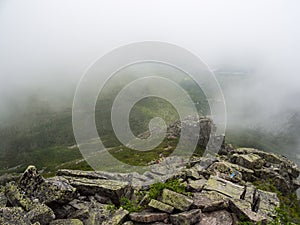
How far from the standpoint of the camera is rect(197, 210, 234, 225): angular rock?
19203 mm

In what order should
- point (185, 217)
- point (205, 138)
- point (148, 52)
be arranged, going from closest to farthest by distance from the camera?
1. point (185, 217)
2. point (148, 52)
3. point (205, 138)

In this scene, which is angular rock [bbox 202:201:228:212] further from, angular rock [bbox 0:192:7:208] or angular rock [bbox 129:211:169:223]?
angular rock [bbox 0:192:7:208]

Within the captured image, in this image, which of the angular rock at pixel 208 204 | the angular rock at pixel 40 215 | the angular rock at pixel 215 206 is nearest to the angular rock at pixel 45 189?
the angular rock at pixel 40 215

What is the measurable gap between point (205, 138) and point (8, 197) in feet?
333

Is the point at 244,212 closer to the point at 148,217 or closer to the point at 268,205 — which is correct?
the point at 148,217

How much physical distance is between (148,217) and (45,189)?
818 centimetres

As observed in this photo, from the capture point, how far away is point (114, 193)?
24484 millimetres

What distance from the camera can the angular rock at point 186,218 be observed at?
59.6 feet

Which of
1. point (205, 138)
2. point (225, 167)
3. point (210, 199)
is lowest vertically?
point (205, 138)

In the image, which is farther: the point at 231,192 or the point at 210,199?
the point at 231,192

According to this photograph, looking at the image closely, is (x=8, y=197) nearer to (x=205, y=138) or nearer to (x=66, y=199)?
(x=66, y=199)

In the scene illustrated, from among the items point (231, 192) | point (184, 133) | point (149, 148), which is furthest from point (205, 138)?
point (231, 192)

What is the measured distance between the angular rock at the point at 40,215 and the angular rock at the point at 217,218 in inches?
405

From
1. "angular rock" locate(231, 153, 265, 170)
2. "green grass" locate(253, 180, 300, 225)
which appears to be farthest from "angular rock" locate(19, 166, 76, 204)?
"angular rock" locate(231, 153, 265, 170)
